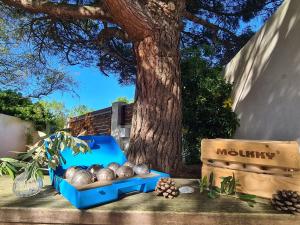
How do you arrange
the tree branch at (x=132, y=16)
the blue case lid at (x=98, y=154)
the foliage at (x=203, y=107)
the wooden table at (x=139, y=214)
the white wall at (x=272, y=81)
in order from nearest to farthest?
the wooden table at (x=139, y=214), the blue case lid at (x=98, y=154), the tree branch at (x=132, y=16), the white wall at (x=272, y=81), the foliage at (x=203, y=107)

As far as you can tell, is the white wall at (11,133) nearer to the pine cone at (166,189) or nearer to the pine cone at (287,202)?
the pine cone at (166,189)

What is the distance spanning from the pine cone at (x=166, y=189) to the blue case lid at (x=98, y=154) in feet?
1.51

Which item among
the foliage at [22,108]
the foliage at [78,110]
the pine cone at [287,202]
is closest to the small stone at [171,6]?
the pine cone at [287,202]

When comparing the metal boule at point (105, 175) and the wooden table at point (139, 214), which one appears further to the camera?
the metal boule at point (105, 175)

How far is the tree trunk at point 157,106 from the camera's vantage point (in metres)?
2.57

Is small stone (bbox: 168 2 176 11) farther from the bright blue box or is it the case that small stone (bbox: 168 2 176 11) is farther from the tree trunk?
the bright blue box

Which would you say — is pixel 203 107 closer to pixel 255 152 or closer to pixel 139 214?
pixel 255 152

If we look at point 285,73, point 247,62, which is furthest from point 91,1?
point 285,73

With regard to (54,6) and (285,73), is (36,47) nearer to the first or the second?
(54,6)

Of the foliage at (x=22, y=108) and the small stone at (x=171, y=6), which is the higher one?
the small stone at (x=171, y=6)

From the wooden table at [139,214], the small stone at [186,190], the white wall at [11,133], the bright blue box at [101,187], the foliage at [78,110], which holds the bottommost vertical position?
the wooden table at [139,214]

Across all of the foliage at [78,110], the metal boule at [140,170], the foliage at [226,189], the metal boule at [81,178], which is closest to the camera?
the metal boule at [81,178]

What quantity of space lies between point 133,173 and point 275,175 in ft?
2.44

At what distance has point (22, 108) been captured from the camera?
873cm
